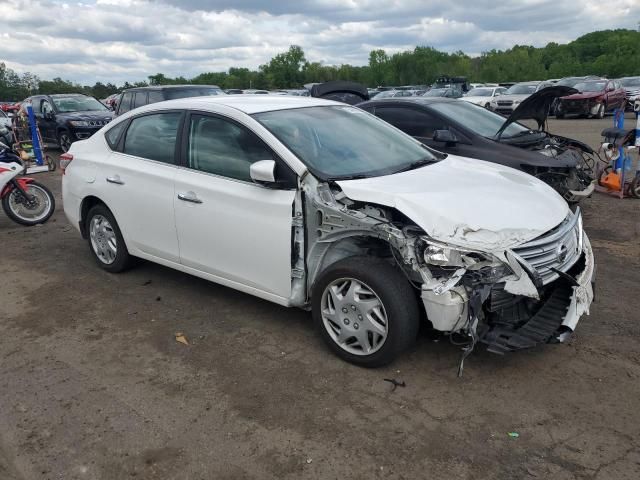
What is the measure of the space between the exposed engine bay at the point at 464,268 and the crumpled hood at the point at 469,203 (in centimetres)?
6

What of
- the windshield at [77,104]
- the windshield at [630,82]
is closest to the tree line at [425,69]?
the windshield at [630,82]

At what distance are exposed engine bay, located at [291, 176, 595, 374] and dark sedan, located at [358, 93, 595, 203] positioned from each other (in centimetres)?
293

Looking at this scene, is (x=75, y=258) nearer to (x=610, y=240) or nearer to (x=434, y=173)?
(x=434, y=173)

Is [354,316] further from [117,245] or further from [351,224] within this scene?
[117,245]

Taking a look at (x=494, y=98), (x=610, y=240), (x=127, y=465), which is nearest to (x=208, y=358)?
(x=127, y=465)

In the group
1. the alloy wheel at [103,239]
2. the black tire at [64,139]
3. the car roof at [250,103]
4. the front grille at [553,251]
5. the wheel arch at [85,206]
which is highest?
the car roof at [250,103]

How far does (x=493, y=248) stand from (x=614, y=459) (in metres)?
1.25

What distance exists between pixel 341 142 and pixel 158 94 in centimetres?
1005

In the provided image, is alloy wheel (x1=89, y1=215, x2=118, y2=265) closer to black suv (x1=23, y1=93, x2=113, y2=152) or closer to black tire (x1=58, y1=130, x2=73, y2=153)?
black suv (x1=23, y1=93, x2=113, y2=152)

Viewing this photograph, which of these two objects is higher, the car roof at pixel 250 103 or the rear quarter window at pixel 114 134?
the car roof at pixel 250 103

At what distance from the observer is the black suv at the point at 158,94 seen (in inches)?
515

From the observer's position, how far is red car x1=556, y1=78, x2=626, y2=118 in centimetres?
2300

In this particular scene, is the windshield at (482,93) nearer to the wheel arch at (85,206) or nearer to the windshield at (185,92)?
the windshield at (185,92)

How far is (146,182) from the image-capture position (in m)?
4.84
